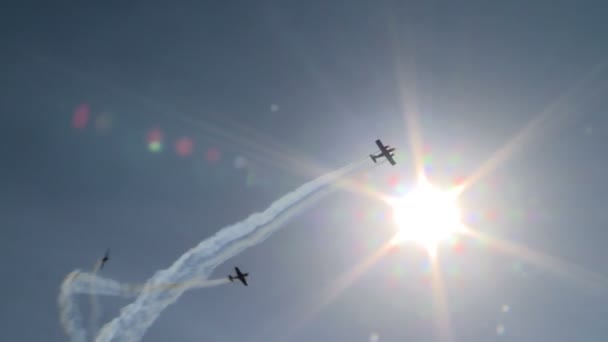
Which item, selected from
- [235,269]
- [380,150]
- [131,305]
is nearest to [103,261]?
[131,305]

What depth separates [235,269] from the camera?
9588 cm

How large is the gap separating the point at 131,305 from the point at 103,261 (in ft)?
33.2

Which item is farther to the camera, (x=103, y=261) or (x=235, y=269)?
(x=235, y=269)

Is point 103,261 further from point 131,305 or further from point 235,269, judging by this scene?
point 235,269

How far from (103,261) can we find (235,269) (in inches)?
1040

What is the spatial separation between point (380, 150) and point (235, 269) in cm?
4119

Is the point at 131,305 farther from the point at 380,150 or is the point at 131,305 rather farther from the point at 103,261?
the point at 380,150

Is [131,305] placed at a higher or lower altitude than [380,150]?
lower

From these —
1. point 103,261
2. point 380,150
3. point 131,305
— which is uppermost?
point 380,150

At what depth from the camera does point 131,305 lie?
81.4m

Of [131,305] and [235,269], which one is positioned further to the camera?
[235,269]

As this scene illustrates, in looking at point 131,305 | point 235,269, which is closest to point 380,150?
point 235,269

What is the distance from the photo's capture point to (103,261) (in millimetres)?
83812

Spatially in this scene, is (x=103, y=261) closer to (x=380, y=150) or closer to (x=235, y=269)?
(x=235, y=269)
